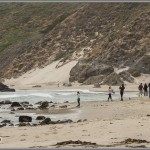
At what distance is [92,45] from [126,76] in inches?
623

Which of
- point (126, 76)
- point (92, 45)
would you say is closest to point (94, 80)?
point (126, 76)

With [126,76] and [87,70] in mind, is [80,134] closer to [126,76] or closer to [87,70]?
[126,76]

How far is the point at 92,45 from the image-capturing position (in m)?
61.0

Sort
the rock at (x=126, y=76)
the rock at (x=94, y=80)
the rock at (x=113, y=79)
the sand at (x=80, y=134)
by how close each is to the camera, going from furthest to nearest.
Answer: the rock at (x=94, y=80) < the rock at (x=126, y=76) < the rock at (x=113, y=79) < the sand at (x=80, y=134)

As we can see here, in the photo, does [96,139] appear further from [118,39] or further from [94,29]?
[94,29]

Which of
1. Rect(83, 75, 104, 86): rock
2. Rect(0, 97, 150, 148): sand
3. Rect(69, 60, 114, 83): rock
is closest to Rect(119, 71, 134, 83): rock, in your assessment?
Rect(83, 75, 104, 86): rock

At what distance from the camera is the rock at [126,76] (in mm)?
A: 45256

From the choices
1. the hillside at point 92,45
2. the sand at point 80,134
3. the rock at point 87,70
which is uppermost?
the hillside at point 92,45

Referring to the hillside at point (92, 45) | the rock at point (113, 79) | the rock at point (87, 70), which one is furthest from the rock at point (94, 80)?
the rock at point (113, 79)

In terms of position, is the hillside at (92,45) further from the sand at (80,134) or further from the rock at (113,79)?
the sand at (80,134)

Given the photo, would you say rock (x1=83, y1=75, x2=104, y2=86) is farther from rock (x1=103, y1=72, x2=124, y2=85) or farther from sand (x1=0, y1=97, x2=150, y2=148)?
sand (x1=0, y1=97, x2=150, y2=148)

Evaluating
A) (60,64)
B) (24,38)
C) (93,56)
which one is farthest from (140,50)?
(24,38)

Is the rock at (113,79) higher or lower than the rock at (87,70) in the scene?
lower

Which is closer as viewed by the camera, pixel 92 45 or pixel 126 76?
pixel 126 76
